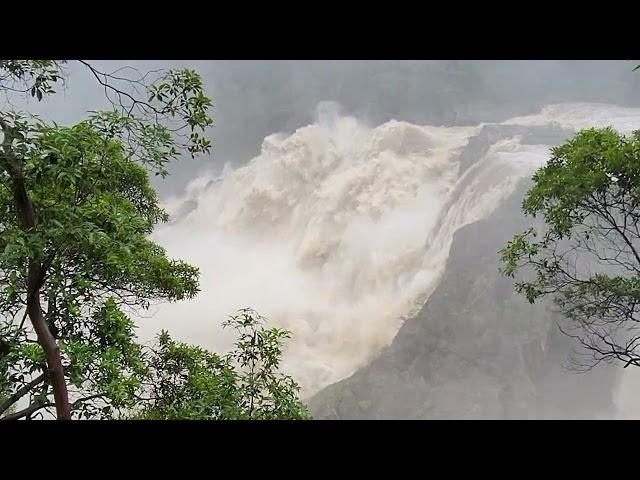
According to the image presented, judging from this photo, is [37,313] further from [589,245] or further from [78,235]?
[589,245]

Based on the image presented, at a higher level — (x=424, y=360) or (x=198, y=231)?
(x=198, y=231)

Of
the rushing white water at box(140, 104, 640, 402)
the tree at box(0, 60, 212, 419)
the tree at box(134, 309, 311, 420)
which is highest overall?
the rushing white water at box(140, 104, 640, 402)

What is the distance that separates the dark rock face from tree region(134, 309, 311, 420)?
1.94 ft

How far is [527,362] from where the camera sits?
2.67m

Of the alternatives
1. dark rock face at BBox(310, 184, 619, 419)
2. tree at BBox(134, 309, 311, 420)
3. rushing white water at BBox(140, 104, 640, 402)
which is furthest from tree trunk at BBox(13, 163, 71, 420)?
dark rock face at BBox(310, 184, 619, 419)

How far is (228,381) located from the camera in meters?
2.08

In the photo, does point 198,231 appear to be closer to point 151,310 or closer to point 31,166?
point 151,310

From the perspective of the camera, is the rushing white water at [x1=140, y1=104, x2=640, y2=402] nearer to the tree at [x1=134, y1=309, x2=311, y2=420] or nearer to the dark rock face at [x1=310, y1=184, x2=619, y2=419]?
the dark rock face at [x1=310, y1=184, x2=619, y2=419]

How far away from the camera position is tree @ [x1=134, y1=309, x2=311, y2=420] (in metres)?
2.01

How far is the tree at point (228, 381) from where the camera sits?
201 centimetres

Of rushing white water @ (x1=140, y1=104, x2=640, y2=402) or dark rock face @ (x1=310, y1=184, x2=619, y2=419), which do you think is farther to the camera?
rushing white water @ (x1=140, y1=104, x2=640, y2=402)
